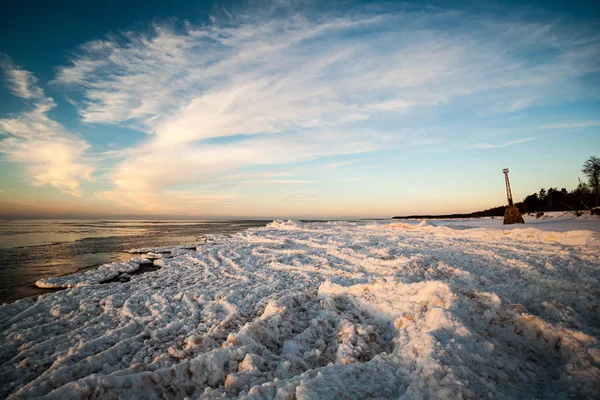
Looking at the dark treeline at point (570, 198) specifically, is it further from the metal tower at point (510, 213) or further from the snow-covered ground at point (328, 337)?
the snow-covered ground at point (328, 337)

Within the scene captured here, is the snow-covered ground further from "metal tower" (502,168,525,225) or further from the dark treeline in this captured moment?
the dark treeline

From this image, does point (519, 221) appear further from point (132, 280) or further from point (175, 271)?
point (132, 280)

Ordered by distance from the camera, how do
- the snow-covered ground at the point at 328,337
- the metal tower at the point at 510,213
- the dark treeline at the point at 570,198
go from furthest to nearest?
the dark treeline at the point at 570,198, the metal tower at the point at 510,213, the snow-covered ground at the point at 328,337

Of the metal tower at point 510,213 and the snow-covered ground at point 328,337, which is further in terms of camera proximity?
the metal tower at point 510,213

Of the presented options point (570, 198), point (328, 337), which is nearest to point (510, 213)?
point (328, 337)

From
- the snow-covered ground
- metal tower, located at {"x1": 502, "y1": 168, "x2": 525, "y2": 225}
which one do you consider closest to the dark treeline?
metal tower, located at {"x1": 502, "y1": 168, "x2": 525, "y2": 225}

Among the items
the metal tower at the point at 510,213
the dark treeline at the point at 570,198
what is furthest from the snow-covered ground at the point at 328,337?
the dark treeline at the point at 570,198

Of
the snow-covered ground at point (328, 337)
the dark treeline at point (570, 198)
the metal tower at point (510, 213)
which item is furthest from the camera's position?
the dark treeline at point (570, 198)

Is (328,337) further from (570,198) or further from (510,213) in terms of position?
(570,198)

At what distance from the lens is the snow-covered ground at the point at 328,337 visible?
89.5 inches

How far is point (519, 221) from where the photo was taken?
50.3 ft

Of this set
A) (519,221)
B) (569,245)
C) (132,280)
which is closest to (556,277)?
(569,245)

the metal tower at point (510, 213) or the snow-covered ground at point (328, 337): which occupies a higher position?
the metal tower at point (510, 213)

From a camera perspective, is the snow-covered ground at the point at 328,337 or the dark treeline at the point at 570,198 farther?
the dark treeline at the point at 570,198
